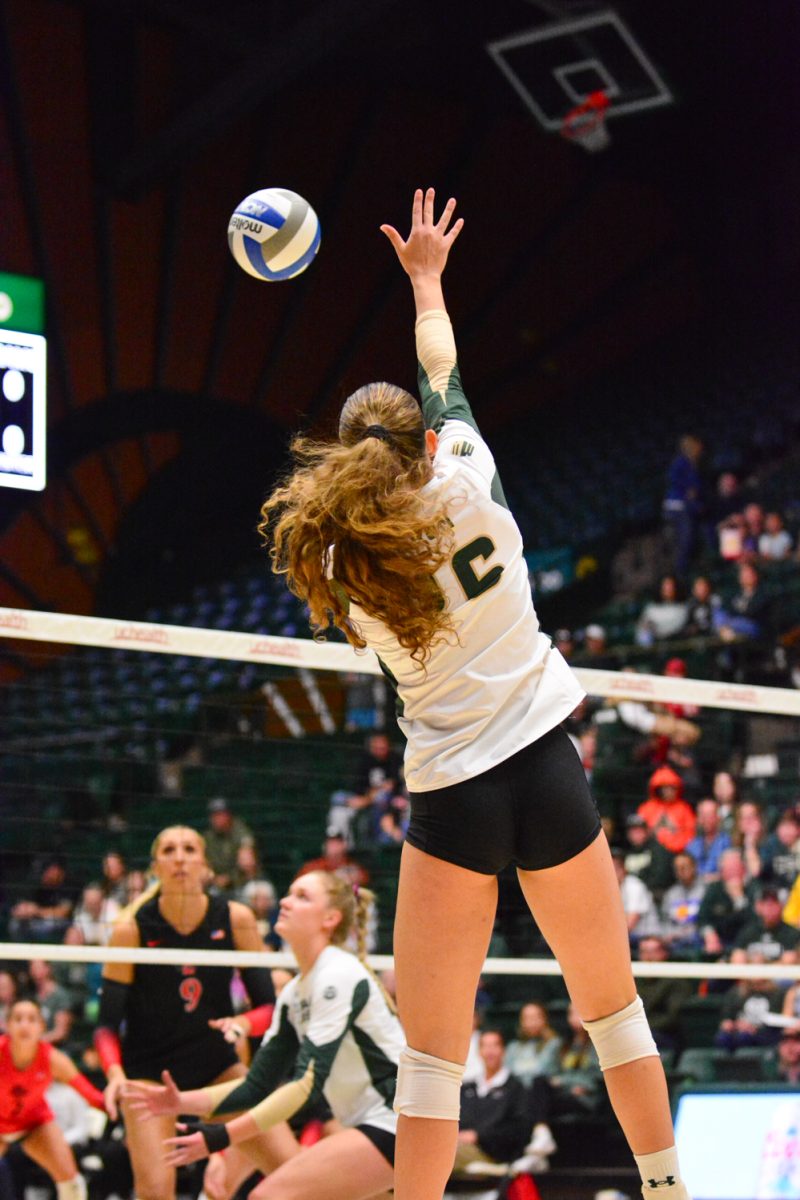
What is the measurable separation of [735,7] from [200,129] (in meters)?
5.41

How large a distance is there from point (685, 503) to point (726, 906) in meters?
6.23

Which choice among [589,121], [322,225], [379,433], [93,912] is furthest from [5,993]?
[322,225]

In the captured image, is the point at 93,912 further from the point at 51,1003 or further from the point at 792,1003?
the point at 792,1003

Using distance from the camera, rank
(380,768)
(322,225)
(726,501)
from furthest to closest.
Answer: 1. (322,225)
2. (726,501)
3. (380,768)

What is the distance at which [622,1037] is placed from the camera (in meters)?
2.95

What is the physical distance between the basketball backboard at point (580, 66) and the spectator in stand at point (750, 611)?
15.7 feet

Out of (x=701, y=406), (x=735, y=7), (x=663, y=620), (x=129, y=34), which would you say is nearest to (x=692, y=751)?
(x=663, y=620)

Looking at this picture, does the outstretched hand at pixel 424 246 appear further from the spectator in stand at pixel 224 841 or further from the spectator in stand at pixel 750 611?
the spectator in stand at pixel 750 611

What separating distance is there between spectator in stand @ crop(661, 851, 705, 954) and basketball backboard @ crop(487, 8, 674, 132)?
7969mm

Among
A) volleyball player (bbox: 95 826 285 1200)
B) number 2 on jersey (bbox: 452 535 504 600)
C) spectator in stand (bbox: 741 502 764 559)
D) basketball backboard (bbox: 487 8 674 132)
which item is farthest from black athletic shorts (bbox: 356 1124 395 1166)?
basketball backboard (bbox: 487 8 674 132)

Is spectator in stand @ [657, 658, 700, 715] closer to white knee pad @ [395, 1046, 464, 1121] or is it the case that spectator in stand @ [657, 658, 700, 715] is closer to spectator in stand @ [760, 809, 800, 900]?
spectator in stand @ [760, 809, 800, 900]

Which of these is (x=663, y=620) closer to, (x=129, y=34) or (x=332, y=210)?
(x=332, y=210)

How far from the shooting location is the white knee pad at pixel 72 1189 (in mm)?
6312

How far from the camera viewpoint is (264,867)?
36.3 ft
